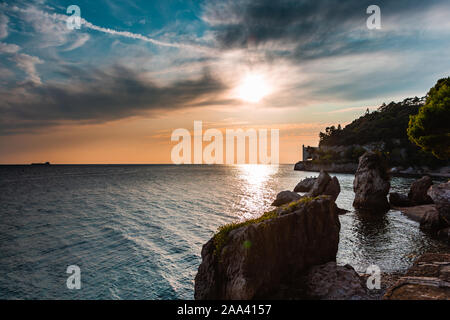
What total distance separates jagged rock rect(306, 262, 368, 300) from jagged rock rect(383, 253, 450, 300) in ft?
3.74

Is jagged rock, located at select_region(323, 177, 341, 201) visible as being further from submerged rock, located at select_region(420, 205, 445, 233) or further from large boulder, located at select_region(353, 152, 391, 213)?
submerged rock, located at select_region(420, 205, 445, 233)

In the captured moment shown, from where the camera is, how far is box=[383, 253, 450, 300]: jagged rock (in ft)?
30.8

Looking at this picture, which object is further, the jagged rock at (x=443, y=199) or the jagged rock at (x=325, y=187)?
the jagged rock at (x=325, y=187)

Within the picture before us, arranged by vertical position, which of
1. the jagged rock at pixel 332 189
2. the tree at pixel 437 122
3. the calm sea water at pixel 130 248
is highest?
the tree at pixel 437 122

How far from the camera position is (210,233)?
24.6 metres

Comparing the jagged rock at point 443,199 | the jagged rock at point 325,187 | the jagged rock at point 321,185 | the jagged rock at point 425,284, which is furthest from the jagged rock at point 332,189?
the jagged rock at point 425,284

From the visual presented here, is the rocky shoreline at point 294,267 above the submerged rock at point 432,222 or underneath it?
above

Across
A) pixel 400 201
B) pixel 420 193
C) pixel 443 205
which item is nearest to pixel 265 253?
pixel 443 205

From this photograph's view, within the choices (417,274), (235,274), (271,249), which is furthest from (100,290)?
(417,274)

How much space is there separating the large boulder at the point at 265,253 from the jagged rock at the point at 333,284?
2.56ft

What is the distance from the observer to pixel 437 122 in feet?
94.7

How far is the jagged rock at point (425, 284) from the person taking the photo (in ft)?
30.8

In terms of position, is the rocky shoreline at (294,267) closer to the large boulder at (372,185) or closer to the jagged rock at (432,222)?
the jagged rock at (432,222)
